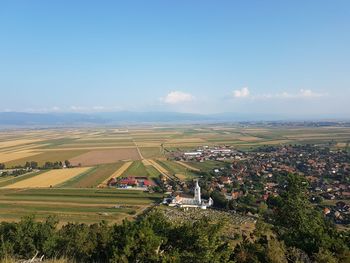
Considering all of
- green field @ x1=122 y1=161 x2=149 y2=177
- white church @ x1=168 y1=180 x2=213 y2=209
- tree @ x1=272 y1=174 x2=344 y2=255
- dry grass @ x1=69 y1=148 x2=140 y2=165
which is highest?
tree @ x1=272 y1=174 x2=344 y2=255

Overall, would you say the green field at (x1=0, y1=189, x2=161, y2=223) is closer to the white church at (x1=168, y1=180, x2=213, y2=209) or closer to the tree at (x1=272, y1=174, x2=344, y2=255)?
the white church at (x1=168, y1=180, x2=213, y2=209)

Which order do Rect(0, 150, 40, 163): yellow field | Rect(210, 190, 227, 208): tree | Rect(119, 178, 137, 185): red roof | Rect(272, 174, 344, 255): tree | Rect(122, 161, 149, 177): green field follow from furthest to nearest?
Rect(0, 150, 40, 163): yellow field, Rect(122, 161, 149, 177): green field, Rect(119, 178, 137, 185): red roof, Rect(210, 190, 227, 208): tree, Rect(272, 174, 344, 255): tree

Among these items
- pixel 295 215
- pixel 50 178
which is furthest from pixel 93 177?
pixel 295 215

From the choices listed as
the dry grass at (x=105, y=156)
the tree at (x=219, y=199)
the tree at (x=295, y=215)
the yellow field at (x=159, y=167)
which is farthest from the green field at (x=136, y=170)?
the tree at (x=295, y=215)

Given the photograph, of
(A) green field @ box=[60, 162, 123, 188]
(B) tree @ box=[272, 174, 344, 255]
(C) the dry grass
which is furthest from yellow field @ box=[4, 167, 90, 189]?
(B) tree @ box=[272, 174, 344, 255]

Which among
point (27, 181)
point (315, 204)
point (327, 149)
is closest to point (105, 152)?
point (27, 181)

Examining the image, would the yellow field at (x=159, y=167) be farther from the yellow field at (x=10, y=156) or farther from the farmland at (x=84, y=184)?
the yellow field at (x=10, y=156)
